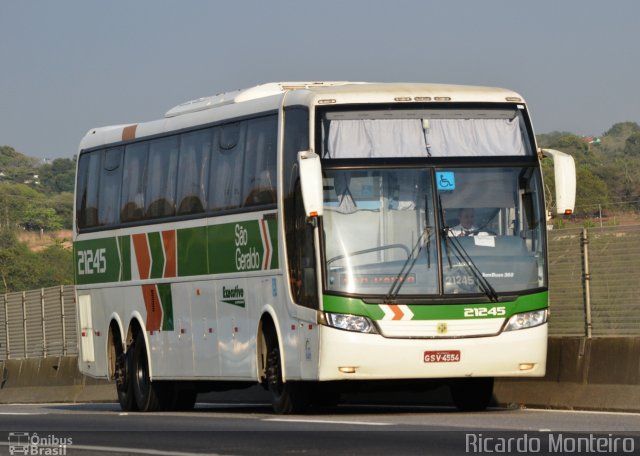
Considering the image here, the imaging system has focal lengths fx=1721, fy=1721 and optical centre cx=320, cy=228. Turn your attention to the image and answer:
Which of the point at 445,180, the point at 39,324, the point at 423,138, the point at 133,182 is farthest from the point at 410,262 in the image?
the point at 39,324

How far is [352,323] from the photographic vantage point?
18.4m

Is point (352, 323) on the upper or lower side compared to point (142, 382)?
upper

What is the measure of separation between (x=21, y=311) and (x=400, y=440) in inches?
1025

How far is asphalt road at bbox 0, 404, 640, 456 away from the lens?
13328 millimetres

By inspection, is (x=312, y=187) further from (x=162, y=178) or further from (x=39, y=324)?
(x=39, y=324)

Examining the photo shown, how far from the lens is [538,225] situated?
19.0 m

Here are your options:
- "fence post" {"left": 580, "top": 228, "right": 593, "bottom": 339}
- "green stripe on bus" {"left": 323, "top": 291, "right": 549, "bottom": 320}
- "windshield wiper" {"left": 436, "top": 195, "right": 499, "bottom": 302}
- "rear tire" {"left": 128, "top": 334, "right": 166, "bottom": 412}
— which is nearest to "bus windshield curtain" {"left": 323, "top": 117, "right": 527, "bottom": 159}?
"windshield wiper" {"left": 436, "top": 195, "right": 499, "bottom": 302}

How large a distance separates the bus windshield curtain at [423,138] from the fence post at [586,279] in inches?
73.4

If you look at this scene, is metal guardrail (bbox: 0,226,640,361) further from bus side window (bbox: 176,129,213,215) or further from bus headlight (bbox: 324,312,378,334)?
bus side window (bbox: 176,129,213,215)

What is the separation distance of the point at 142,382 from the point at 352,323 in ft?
23.0

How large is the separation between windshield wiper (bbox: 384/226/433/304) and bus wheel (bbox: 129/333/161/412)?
271 inches

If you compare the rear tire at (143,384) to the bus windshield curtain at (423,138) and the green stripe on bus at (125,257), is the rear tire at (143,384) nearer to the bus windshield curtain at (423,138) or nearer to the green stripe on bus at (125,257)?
the green stripe on bus at (125,257)

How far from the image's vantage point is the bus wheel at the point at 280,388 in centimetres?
1981

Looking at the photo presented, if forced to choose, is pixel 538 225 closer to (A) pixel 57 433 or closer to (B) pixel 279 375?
(B) pixel 279 375
